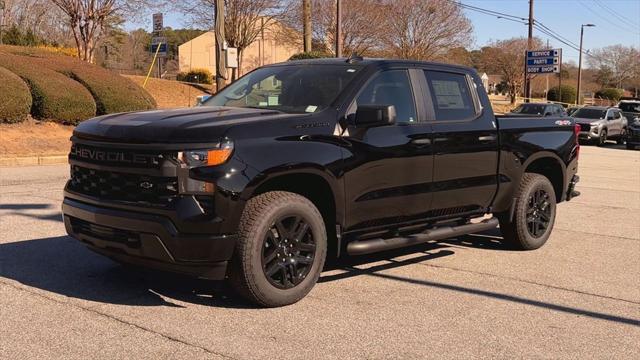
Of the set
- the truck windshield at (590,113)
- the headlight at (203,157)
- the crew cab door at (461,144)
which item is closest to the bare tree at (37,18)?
the truck windshield at (590,113)

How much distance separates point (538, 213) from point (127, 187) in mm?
4591

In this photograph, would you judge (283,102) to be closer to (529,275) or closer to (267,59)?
(529,275)

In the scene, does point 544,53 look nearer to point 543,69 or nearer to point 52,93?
point 543,69

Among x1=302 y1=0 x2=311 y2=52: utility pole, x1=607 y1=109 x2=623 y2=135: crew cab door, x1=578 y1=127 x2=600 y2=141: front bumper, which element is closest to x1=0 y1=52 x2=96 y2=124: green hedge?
x1=302 y1=0 x2=311 y2=52: utility pole

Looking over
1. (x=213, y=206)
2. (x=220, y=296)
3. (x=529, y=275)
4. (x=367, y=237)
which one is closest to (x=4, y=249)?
(x=220, y=296)

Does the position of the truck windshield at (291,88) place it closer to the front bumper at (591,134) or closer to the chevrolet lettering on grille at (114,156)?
the chevrolet lettering on grille at (114,156)

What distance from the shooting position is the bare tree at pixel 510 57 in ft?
202

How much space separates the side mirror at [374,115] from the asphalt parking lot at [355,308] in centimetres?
140

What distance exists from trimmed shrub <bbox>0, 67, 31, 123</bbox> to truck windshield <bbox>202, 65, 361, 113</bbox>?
12027 mm

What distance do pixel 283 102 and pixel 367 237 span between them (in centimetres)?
135

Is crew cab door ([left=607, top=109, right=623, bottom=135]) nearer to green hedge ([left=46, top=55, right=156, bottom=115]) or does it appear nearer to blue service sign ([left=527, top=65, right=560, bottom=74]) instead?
blue service sign ([left=527, top=65, right=560, bottom=74])

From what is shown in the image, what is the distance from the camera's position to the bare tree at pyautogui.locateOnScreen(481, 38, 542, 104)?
61.6 meters

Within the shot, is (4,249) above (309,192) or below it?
below

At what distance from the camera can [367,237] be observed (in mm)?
5570
